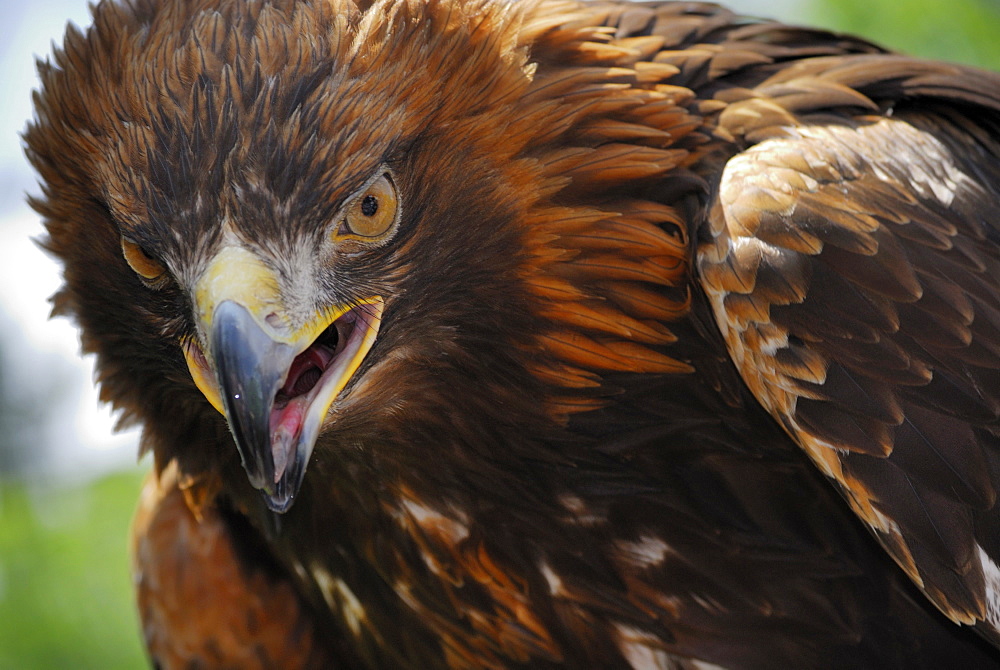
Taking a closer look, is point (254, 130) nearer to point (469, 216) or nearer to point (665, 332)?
point (469, 216)

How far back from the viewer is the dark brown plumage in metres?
2.07

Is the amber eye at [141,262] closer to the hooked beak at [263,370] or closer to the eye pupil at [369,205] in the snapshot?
the hooked beak at [263,370]

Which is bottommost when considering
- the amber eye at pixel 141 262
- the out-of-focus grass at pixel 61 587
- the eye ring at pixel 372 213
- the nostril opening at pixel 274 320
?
the out-of-focus grass at pixel 61 587

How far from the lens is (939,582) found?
85.4 inches

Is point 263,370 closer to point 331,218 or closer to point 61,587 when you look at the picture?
point 331,218

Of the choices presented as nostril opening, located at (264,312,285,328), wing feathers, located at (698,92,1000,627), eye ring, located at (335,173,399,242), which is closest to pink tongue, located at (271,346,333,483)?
nostril opening, located at (264,312,285,328)

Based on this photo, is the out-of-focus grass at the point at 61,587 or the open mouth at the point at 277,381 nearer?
the open mouth at the point at 277,381

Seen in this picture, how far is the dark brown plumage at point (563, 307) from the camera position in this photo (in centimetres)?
207

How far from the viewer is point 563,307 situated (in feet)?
7.60

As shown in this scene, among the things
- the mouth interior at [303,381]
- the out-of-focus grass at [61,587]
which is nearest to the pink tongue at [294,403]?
the mouth interior at [303,381]

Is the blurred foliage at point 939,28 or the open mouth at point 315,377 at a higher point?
the open mouth at point 315,377

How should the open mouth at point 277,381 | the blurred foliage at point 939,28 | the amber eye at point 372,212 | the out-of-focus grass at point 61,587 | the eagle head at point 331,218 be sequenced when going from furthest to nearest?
the blurred foliage at point 939,28 → the out-of-focus grass at point 61,587 → the amber eye at point 372,212 → the eagle head at point 331,218 → the open mouth at point 277,381

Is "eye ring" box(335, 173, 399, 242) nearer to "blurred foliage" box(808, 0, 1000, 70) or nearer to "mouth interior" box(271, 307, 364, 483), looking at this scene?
"mouth interior" box(271, 307, 364, 483)

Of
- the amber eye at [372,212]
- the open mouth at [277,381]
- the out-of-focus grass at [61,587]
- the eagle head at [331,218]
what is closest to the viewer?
the open mouth at [277,381]
